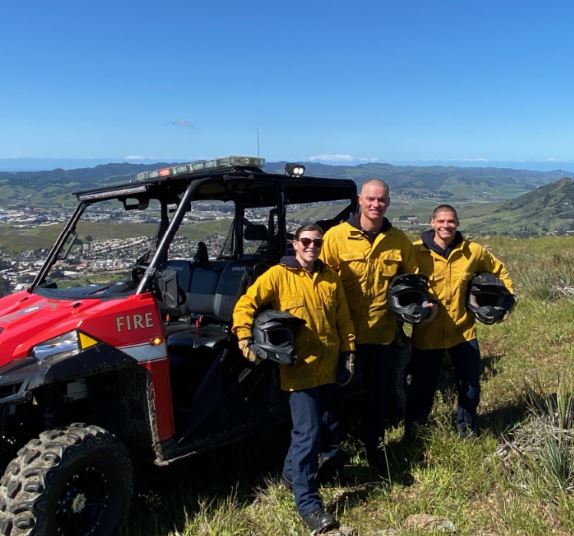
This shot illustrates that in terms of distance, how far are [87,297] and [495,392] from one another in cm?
394

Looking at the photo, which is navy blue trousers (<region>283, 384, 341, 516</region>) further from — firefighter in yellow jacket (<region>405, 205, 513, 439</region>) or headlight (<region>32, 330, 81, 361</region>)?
headlight (<region>32, 330, 81, 361</region>)

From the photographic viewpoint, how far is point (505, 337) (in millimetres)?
7809

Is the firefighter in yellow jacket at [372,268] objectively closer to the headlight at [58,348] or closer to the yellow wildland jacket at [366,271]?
the yellow wildland jacket at [366,271]

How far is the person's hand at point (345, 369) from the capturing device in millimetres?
3693

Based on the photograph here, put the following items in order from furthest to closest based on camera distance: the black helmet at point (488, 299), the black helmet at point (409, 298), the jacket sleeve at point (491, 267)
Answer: the jacket sleeve at point (491, 267)
the black helmet at point (488, 299)
the black helmet at point (409, 298)

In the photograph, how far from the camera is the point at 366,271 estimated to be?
405 cm

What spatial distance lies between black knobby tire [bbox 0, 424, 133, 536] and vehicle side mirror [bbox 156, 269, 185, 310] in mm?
825

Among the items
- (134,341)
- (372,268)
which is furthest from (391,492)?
(134,341)

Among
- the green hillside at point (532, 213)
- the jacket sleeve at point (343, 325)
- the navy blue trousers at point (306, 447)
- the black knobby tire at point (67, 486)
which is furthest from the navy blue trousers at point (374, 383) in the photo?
the green hillside at point (532, 213)

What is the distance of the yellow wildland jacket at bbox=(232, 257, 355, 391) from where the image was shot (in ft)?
11.8

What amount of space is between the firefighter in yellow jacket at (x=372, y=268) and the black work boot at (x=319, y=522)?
3.17 ft

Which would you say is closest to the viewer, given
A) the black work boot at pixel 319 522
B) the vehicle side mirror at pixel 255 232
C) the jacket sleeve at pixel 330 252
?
the black work boot at pixel 319 522

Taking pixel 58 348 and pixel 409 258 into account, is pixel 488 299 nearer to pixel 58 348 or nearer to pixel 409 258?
pixel 409 258

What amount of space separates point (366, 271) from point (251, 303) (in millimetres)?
917
